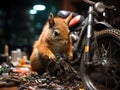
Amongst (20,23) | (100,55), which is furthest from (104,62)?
(20,23)

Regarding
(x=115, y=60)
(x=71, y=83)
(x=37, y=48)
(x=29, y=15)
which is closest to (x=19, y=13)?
(x=29, y=15)

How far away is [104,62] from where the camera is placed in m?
3.09

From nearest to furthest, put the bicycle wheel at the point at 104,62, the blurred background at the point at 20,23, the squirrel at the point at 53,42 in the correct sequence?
1. the bicycle wheel at the point at 104,62
2. the squirrel at the point at 53,42
3. the blurred background at the point at 20,23

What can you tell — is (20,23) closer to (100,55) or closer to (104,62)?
(100,55)

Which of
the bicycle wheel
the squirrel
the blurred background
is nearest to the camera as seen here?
the bicycle wheel

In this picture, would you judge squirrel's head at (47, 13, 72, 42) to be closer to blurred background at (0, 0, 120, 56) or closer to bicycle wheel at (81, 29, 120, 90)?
bicycle wheel at (81, 29, 120, 90)

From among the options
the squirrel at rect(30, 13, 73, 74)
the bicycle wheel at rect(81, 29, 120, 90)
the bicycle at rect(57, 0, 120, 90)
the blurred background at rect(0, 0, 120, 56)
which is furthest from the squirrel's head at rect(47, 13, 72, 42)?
the blurred background at rect(0, 0, 120, 56)

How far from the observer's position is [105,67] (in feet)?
10.0

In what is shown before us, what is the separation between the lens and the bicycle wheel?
3.07m

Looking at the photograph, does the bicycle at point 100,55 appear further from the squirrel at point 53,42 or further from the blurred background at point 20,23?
the blurred background at point 20,23

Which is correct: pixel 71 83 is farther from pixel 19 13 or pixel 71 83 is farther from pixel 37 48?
pixel 19 13

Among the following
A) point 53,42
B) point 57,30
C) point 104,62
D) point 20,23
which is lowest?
point 104,62

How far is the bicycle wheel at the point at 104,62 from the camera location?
307 centimetres

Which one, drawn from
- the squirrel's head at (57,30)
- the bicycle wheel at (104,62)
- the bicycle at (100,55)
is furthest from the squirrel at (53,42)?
the bicycle wheel at (104,62)
